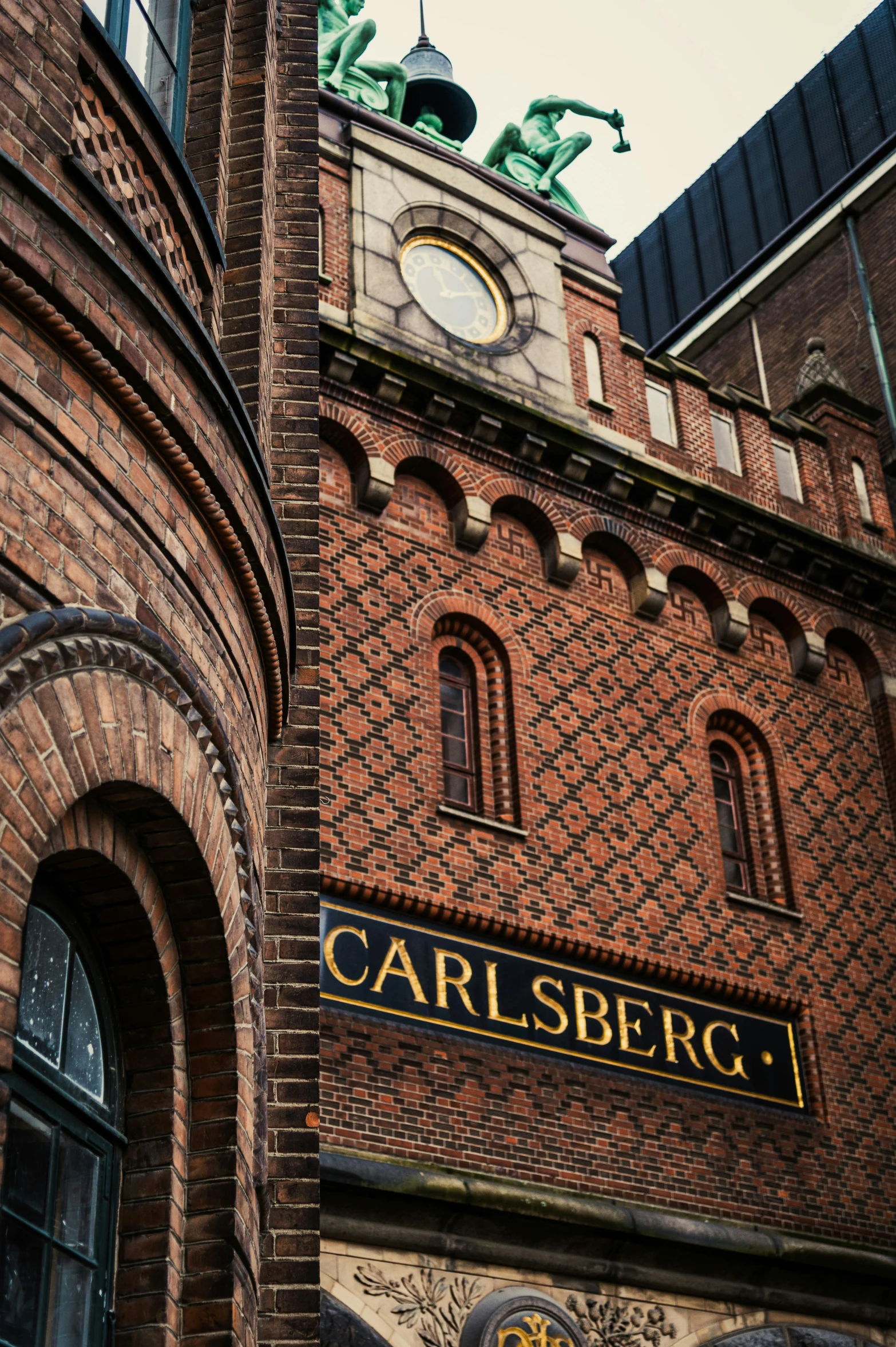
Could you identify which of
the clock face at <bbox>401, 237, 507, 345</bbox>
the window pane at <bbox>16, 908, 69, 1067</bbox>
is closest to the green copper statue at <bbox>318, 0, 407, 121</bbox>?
the clock face at <bbox>401, 237, 507, 345</bbox>

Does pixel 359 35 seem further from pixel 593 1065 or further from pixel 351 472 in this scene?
pixel 593 1065

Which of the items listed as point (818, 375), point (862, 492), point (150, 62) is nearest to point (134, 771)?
point (150, 62)

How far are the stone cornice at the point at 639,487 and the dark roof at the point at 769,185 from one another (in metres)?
8.63

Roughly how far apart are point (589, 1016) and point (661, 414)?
6738 millimetres

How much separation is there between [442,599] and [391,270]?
3.30 meters

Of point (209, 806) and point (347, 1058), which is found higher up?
point (347, 1058)

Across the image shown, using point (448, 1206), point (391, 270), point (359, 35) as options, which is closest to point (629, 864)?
point (448, 1206)

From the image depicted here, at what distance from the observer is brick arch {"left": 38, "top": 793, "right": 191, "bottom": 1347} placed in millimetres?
4977

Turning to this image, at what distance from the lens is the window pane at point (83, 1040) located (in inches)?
196

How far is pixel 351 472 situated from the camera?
15102 mm

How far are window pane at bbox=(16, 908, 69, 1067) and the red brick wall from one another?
7439 mm

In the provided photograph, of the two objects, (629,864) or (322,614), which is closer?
(322,614)

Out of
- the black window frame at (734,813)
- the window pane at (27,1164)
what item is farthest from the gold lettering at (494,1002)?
the window pane at (27,1164)

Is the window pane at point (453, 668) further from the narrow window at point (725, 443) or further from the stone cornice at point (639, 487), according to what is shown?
the narrow window at point (725, 443)
